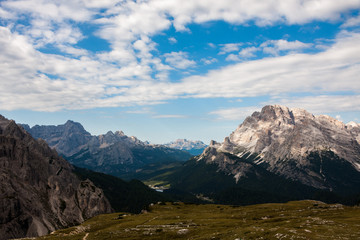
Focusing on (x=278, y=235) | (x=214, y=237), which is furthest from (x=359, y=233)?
(x=214, y=237)

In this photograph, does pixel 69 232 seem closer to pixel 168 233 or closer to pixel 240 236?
pixel 168 233

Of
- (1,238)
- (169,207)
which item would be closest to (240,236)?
(169,207)

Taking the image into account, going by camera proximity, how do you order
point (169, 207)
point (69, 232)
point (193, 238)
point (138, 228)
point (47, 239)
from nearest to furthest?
point (193, 238), point (47, 239), point (138, 228), point (69, 232), point (169, 207)

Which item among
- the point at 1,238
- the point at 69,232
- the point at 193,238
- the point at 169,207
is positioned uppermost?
the point at 193,238

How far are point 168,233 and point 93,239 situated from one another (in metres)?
24.2

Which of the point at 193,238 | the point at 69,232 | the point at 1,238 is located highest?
the point at 193,238

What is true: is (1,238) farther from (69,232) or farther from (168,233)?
(168,233)

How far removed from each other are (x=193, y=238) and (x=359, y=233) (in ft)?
134

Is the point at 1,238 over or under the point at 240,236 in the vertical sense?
under

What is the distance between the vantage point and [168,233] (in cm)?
8038

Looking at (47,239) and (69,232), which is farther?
(69,232)

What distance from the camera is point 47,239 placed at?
8588 centimetres

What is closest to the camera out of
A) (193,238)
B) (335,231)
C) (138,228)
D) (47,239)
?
(335,231)

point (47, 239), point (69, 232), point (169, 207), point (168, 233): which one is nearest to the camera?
point (168, 233)
